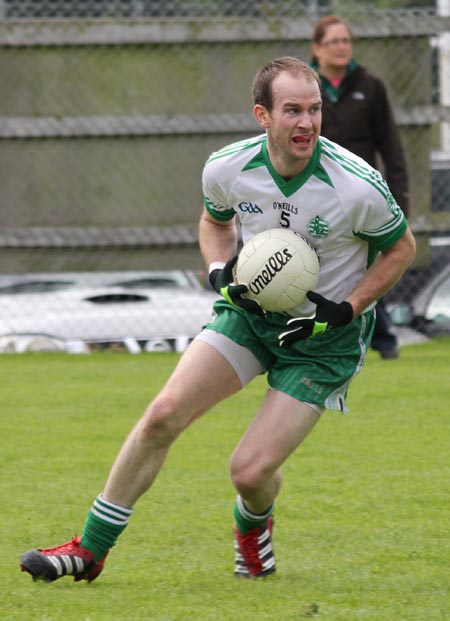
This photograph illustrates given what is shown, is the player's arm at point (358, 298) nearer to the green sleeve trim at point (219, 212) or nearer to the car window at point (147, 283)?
the green sleeve trim at point (219, 212)

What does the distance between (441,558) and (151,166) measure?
21.7ft

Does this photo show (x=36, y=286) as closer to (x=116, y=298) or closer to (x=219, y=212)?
(x=116, y=298)

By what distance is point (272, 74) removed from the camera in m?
4.60

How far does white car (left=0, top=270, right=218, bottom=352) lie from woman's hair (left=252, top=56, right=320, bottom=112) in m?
6.25

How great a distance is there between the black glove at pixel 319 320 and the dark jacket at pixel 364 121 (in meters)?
4.83

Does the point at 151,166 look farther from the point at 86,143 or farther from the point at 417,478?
the point at 417,478

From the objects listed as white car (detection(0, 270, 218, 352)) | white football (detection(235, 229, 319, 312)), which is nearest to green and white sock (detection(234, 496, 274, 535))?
white football (detection(235, 229, 319, 312))

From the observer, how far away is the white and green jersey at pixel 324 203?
4.55m

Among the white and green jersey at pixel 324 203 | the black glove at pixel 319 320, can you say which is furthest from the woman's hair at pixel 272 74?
the black glove at pixel 319 320

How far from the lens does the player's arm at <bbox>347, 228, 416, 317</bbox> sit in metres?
4.62

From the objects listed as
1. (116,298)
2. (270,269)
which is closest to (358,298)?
(270,269)

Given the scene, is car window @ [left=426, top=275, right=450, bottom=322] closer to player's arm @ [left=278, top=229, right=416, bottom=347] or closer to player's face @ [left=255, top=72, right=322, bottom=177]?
player's arm @ [left=278, top=229, right=416, bottom=347]

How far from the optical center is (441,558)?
16.3ft

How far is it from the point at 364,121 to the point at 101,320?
2898mm
